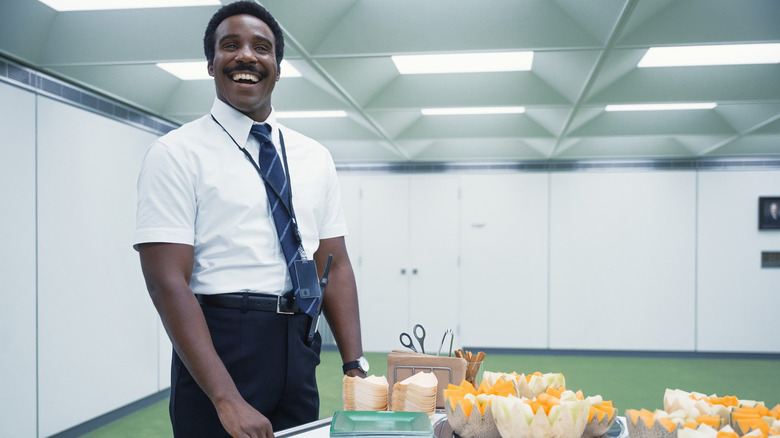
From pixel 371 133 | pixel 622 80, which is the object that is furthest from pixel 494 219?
pixel 622 80

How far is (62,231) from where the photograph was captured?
353cm

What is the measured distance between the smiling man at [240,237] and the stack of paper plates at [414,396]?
0.20 metres

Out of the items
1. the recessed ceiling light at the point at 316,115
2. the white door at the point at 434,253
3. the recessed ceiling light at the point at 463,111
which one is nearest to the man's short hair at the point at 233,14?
the recessed ceiling light at the point at 316,115

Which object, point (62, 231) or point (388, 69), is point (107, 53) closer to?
point (62, 231)

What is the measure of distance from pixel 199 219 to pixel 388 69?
A: 2670mm

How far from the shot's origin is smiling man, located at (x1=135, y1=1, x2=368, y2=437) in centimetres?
123

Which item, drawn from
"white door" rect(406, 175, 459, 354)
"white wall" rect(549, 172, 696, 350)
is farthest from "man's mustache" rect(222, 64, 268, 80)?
"white wall" rect(549, 172, 696, 350)

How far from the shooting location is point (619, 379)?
5504 mm

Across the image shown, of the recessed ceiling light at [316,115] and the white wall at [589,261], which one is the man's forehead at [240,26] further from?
the white wall at [589,261]

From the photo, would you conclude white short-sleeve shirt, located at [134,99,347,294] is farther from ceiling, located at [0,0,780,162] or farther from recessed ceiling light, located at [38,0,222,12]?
recessed ceiling light, located at [38,0,222,12]

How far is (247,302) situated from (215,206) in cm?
23

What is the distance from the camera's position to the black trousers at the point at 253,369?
129 centimetres

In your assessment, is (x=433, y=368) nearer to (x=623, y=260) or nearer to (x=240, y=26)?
(x=240, y=26)

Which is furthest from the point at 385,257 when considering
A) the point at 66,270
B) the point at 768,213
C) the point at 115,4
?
the point at 115,4
